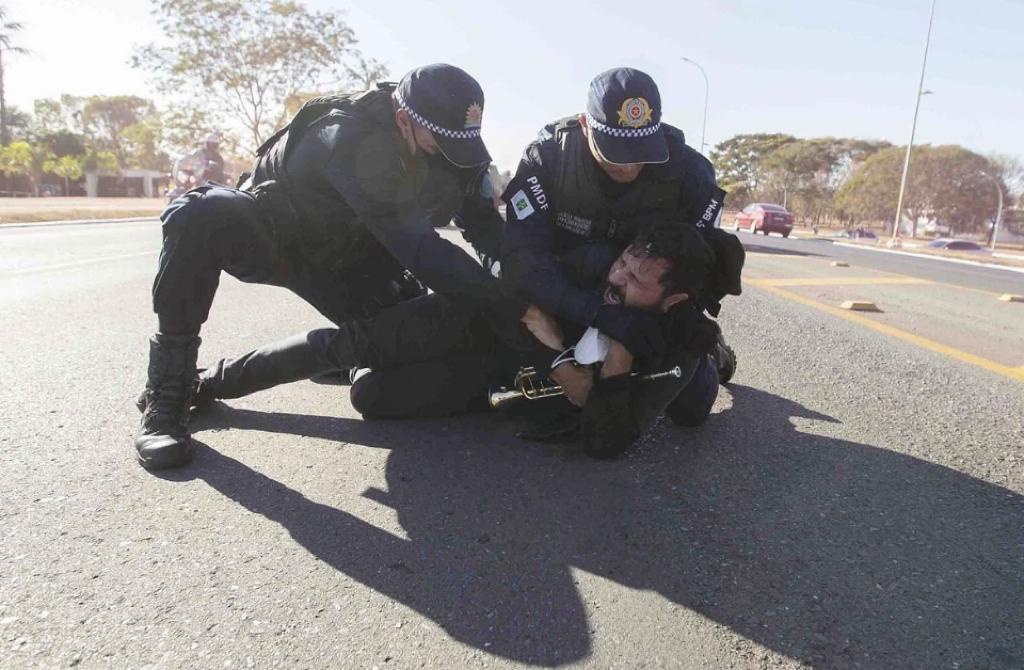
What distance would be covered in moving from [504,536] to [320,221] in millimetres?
1332

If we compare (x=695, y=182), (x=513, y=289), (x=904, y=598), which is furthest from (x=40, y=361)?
(x=904, y=598)

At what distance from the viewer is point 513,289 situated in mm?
2316

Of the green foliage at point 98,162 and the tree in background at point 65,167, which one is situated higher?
the green foliage at point 98,162


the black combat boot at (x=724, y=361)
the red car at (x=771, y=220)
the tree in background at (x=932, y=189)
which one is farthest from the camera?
the tree in background at (x=932, y=189)

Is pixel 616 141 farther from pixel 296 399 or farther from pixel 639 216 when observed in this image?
pixel 296 399

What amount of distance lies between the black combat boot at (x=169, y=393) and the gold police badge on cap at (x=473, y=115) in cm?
117

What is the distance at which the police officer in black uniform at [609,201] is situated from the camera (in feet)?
7.50

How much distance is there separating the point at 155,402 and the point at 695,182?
2054 millimetres

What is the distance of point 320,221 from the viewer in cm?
246

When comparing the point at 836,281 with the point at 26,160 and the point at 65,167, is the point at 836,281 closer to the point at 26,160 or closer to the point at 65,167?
the point at 26,160

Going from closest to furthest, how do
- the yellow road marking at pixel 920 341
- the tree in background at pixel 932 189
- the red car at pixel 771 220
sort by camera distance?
the yellow road marking at pixel 920 341 < the red car at pixel 771 220 < the tree in background at pixel 932 189

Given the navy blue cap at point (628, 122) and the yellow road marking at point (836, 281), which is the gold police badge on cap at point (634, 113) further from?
the yellow road marking at point (836, 281)

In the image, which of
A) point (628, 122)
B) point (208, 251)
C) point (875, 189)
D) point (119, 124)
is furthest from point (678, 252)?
point (119, 124)

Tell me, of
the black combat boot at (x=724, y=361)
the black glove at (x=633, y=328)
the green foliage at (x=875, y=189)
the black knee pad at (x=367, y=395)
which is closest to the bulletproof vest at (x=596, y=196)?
the black glove at (x=633, y=328)
